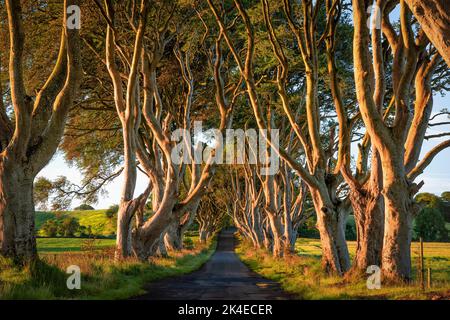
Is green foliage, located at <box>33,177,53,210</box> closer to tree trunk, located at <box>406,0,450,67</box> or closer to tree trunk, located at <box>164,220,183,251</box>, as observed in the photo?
tree trunk, located at <box>164,220,183,251</box>

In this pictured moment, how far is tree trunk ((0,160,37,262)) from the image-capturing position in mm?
9789

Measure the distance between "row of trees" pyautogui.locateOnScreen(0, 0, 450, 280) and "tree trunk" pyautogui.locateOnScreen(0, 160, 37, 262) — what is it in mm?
24

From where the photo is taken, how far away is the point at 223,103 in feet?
59.3

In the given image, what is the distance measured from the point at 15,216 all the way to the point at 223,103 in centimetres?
1011

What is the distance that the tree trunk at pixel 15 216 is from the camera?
385 inches

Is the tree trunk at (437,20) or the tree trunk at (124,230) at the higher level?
the tree trunk at (437,20)

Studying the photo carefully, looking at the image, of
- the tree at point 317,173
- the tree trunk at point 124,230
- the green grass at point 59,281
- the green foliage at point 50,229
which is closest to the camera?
the green grass at point 59,281

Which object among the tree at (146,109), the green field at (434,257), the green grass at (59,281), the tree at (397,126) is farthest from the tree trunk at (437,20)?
the tree at (146,109)

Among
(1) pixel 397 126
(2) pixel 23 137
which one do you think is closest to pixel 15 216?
(2) pixel 23 137

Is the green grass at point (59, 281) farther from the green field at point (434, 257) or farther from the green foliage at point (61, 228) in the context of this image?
the green foliage at point (61, 228)

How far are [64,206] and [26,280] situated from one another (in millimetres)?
16476

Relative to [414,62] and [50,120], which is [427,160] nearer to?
[414,62]

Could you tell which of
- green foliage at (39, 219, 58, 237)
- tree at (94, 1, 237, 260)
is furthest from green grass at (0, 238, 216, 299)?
green foliage at (39, 219, 58, 237)

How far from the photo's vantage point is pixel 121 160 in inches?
1120
